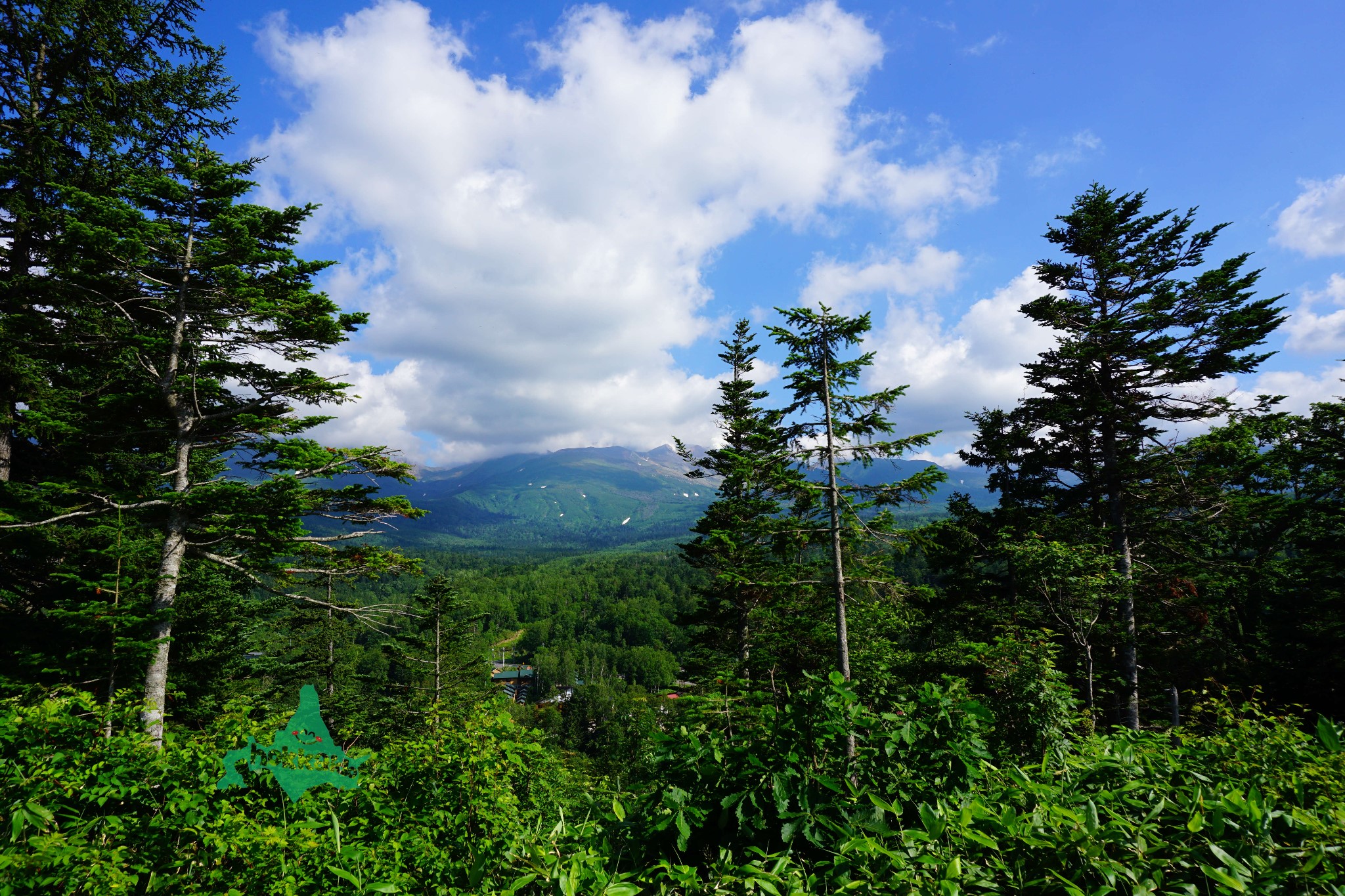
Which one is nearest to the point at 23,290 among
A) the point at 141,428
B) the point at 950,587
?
the point at 141,428

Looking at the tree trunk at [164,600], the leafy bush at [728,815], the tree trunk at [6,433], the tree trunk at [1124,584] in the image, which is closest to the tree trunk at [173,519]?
the tree trunk at [164,600]

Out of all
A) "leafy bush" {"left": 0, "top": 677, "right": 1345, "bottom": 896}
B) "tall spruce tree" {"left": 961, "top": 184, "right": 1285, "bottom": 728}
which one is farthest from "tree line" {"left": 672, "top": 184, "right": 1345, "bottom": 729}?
"leafy bush" {"left": 0, "top": 677, "right": 1345, "bottom": 896}

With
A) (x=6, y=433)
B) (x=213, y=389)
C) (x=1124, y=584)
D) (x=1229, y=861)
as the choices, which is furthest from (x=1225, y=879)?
(x=6, y=433)

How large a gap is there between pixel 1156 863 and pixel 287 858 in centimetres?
422

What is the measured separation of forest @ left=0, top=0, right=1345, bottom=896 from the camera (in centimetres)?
228

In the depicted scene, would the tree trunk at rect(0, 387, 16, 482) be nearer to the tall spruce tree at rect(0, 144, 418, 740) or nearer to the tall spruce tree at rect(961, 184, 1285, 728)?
the tall spruce tree at rect(0, 144, 418, 740)

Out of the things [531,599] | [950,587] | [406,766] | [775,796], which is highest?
[775,796]

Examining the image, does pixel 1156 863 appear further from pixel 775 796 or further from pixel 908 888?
pixel 775 796

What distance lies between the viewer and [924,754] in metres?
2.86

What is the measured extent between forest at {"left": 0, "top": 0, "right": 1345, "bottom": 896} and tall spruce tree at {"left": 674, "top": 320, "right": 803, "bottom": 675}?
14cm

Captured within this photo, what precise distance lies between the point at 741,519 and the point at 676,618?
4992 mm

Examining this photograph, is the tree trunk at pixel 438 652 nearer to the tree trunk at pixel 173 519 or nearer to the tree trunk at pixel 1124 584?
the tree trunk at pixel 173 519

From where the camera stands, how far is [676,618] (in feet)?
57.8

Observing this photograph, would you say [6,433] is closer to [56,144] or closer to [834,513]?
[56,144]
